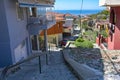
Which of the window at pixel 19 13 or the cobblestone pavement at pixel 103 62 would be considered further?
the window at pixel 19 13

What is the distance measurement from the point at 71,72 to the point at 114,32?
10.4 metres

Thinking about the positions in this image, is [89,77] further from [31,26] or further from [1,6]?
[31,26]

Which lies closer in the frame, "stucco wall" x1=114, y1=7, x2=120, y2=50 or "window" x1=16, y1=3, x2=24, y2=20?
"window" x1=16, y1=3, x2=24, y2=20

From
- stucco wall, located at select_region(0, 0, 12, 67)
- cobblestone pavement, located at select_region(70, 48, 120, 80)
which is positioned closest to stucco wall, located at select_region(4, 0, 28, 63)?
stucco wall, located at select_region(0, 0, 12, 67)

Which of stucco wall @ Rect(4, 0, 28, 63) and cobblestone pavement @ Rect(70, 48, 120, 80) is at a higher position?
stucco wall @ Rect(4, 0, 28, 63)

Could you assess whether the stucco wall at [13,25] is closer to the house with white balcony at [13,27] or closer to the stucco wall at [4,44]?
the house with white balcony at [13,27]

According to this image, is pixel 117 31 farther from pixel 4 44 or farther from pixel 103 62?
pixel 4 44

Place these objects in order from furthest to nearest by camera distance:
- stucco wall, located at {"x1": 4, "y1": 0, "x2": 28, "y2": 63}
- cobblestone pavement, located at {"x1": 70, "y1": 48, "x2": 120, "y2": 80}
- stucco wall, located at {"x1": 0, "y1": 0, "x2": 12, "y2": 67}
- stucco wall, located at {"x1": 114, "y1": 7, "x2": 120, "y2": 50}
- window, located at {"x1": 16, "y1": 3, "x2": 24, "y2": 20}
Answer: stucco wall, located at {"x1": 114, "y1": 7, "x2": 120, "y2": 50}
window, located at {"x1": 16, "y1": 3, "x2": 24, "y2": 20}
stucco wall, located at {"x1": 4, "y1": 0, "x2": 28, "y2": 63}
stucco wall, located at {"x1": 0, "y1": 0, "x2": 12, "y2": 67}
cobblestone pavement, located at {"x1": 70, "y1": 48, "x2": 120, "y2": 80}

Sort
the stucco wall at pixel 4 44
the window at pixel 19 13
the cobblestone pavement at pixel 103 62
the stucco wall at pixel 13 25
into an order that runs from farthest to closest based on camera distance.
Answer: the window at pixel 19 13 → the stucco wall at pixel 13 25 → the stucco wall at pixel 4 44 → the cobblestone pavement at pixel 103 62

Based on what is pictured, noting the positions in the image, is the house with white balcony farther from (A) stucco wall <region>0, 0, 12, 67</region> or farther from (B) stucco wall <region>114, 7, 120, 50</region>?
(B) stucco wall <region>114, 7, 120, 50</region>

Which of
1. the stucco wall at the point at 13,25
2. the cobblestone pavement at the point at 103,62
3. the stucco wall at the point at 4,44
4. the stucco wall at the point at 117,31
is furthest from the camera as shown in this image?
the stucco wall at the point at 117,31

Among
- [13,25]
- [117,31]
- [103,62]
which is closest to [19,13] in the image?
[13,25]

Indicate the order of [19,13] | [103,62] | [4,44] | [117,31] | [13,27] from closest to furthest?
[103,62], [4,44], [13,27], [19,13], [117,31]

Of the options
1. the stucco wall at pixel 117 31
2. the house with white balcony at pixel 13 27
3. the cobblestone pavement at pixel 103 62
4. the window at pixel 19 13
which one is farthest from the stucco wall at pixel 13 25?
the stucco wall at pixel 117 31
